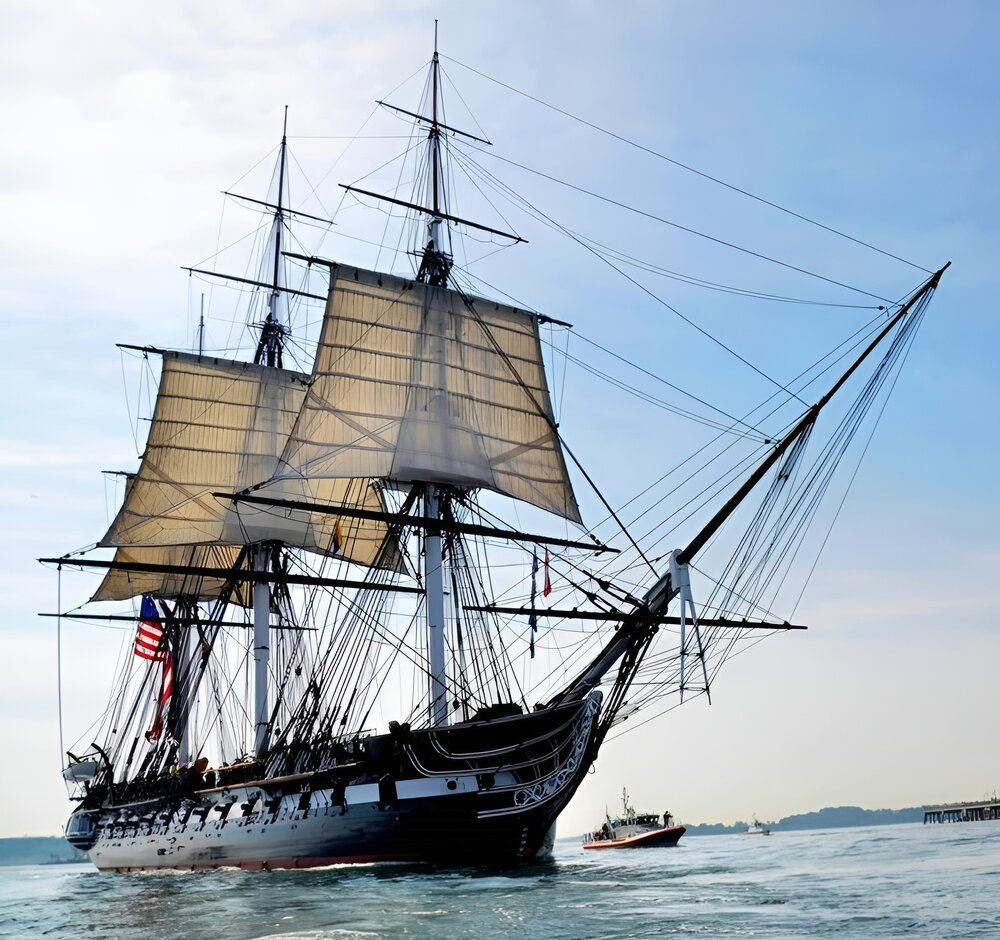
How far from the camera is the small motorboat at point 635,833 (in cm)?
7911

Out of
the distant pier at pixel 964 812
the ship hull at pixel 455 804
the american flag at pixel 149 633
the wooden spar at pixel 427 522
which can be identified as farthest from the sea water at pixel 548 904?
the distant pier at pixel 964 812

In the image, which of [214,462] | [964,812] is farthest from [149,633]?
[964,812]

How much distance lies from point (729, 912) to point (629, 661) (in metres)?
13.0

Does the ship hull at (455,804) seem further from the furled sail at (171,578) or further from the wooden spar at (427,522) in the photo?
the furled sail at (171,578)

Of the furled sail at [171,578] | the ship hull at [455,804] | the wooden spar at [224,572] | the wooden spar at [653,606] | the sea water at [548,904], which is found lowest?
the sea water at [548,904]

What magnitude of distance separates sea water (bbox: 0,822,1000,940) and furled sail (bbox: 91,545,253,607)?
2920 cm

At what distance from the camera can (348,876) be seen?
3597 centimetres

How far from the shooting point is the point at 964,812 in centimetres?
12706

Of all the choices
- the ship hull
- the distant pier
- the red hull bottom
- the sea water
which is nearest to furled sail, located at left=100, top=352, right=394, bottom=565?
the sea water

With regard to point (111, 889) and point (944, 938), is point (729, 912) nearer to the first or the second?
point (944, 938)

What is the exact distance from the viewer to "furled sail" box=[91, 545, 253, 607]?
7088cm

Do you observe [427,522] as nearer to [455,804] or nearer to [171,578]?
[455,804]

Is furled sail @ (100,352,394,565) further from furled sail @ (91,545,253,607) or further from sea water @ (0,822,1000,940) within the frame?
sea water @ (0,822,1000,940)

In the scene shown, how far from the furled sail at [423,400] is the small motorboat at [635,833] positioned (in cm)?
3513
